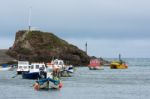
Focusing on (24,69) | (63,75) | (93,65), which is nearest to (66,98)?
(63,75)

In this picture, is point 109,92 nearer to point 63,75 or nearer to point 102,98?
point 102,98

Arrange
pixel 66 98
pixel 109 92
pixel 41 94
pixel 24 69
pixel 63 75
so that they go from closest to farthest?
pixel 66 98
pixel 41 94
pixel 109 92
pixel 63 75
pixel 24 69

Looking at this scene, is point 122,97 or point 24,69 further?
point 24,69

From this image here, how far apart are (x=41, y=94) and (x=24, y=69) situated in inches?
2418

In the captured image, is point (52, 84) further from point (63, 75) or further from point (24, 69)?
point (24, 69)

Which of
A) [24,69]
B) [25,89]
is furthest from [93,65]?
[25,89]

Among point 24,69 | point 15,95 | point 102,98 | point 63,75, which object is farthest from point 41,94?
point 24,69

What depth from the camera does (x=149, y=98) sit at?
78375 millimetres

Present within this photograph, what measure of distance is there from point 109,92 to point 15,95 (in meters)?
13.1

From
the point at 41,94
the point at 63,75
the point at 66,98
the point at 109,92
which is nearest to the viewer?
the point at 66,98

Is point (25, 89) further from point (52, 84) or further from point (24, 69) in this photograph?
point (24, 69)

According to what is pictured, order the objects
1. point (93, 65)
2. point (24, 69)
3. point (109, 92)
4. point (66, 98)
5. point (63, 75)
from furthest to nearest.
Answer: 1. point (93, 65)
2. point (24, 69)
3. point (63, 75)
4. point (109, 92)
5. point (66, 98)

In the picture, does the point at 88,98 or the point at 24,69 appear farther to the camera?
the point at 24,69

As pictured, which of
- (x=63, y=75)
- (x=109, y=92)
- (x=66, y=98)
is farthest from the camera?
(x=63, y=75)
